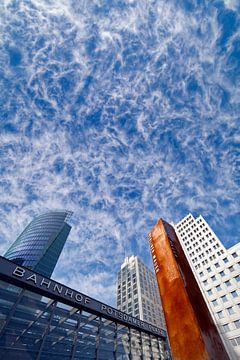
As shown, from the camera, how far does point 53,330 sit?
41.3 ft

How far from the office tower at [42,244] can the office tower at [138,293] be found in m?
42.6

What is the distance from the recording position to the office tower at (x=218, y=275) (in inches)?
1389

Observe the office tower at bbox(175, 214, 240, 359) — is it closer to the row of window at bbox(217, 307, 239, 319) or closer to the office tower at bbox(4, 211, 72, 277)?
the row of window at bbox(217, 307, 239, 319)

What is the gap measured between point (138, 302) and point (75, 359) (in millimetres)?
52163

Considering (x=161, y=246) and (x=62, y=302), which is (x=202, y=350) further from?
(x=62, y=302)

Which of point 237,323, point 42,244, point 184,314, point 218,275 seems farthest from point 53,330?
point 42,244

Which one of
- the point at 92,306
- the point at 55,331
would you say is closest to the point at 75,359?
the point at 55,331

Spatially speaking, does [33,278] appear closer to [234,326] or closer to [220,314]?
[234,326]

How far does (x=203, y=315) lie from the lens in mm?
7637

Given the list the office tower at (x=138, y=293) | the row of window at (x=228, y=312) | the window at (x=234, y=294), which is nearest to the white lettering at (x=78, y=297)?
the row of window at (x=228, y=312)

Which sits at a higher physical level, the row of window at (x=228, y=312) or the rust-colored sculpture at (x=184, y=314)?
the row of window at (x=228, y=312)

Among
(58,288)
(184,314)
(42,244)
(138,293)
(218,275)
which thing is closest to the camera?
(184,314)

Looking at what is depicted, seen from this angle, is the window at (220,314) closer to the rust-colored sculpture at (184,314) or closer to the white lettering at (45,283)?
the rust-colored sculpture at (184,314)

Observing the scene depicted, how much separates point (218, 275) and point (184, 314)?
45800 millimetres
